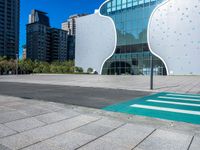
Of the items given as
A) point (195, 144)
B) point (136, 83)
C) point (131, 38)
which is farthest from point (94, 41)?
point (195, 144)

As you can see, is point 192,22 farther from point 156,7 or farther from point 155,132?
point 155,132

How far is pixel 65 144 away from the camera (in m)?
3.88

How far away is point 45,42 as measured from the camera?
118m

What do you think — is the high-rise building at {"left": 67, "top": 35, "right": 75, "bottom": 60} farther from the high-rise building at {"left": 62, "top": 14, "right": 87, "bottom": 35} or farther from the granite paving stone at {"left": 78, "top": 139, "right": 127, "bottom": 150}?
the granite paving stone at {"left": 78, "top": 139, "right": 127, "bottom": 150}

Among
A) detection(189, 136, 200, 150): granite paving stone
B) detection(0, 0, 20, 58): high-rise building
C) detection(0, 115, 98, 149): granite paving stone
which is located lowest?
detection(189, 136, 200, 150): granite paving stone

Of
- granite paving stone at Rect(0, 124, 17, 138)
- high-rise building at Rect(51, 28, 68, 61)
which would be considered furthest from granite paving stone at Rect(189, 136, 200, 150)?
high-rise building at Rect(51, 28, 68, 61)

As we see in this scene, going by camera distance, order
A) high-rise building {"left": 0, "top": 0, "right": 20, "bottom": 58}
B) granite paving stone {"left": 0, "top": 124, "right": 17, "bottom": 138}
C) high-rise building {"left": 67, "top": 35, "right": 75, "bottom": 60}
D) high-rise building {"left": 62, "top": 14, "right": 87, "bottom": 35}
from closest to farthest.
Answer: granite paving stone {"left": 0, "top": 124, "right": 17, "bottom": 138} < high-rise building {"left": 0, "top": 0, "right": 20, "bottom": 58} < high-rise building {"left": 67, "top": 35, "right": 75, "bottom": 60} < high-rise building {"left": 62, "top": 14, "right": 87, "bottom": 35}

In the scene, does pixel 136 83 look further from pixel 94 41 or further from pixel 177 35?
pixel 94 41

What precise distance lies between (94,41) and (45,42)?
70342 millimetres

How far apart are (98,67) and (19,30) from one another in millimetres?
89511

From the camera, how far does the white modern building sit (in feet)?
135

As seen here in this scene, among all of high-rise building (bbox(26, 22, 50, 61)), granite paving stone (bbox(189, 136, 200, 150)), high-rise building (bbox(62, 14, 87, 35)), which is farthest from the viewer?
high-rise building (bbox(62, 14, 87, 35))

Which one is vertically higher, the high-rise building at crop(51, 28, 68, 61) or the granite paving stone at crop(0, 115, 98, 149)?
the high-rise building at crop(51, 28, 68, 61)

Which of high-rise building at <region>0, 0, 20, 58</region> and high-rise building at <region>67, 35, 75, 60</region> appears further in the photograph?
high-rise building at <region>67, 35, 75, 60</region>
